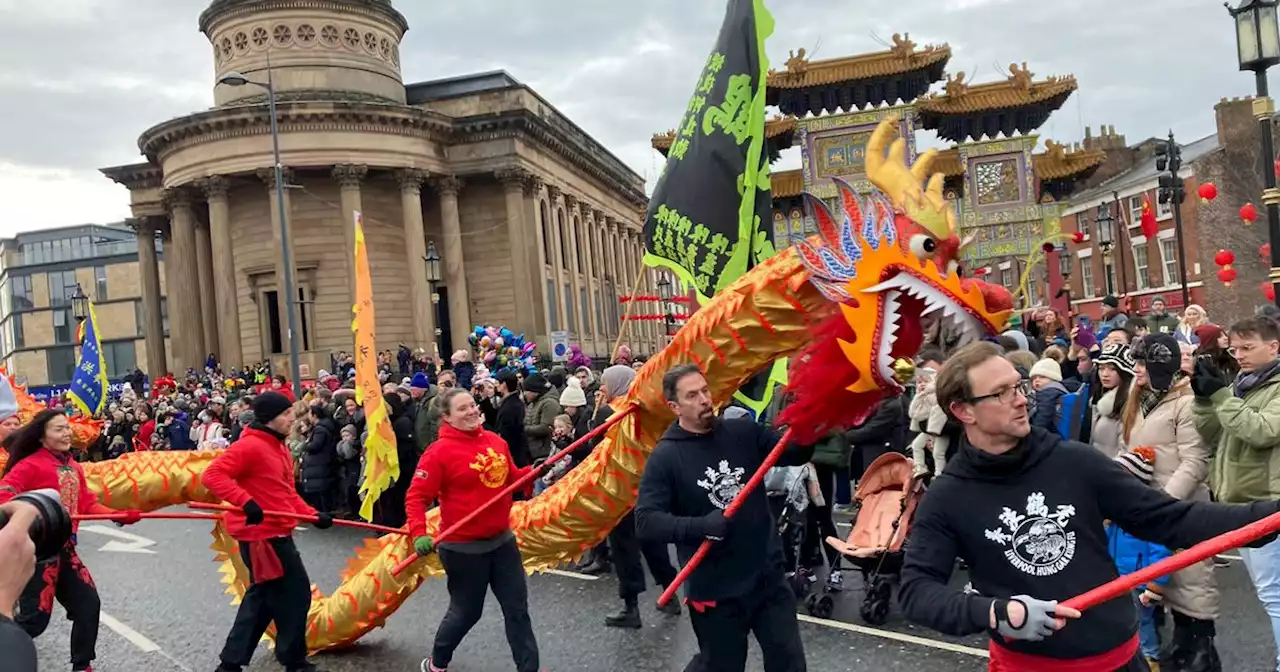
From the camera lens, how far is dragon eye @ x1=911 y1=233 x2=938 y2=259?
4195 mm

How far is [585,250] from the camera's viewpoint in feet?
173

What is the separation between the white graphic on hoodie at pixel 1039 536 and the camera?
9.09 feet

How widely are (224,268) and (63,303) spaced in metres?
55.6

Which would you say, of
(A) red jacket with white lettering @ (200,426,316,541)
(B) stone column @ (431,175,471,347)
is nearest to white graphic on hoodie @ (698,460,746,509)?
(A) red jacket with white lettering @ (200,426,316,541)

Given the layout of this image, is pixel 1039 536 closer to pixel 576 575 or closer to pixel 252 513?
pixel 252 513

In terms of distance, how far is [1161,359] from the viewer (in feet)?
17.5

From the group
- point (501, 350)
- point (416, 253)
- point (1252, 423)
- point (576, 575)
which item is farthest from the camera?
point (416, 253)

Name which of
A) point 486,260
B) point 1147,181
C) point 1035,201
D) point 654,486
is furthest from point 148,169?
point 654,486

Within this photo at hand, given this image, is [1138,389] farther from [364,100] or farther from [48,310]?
[48,310]

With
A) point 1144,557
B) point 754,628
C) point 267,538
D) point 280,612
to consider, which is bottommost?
point 280,612

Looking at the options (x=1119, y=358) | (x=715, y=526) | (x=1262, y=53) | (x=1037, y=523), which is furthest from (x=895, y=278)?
(x=1262, y=53)

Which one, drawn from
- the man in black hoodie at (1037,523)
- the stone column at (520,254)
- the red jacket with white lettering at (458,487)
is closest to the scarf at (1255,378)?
the man in black hoodie at (1037,523)

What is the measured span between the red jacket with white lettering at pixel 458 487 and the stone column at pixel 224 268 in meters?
35.4

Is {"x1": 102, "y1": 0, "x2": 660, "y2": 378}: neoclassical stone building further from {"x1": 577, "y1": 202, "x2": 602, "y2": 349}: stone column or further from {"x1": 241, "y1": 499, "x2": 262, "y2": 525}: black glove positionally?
{"x1": 241, "y1": 499, "x2": 262, "y2": 525}: black glove
